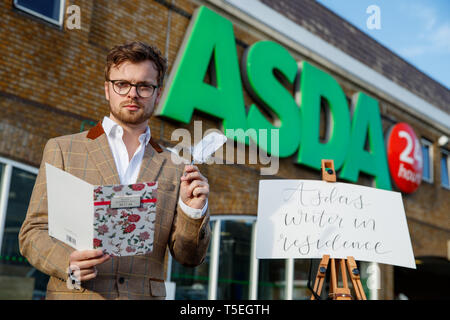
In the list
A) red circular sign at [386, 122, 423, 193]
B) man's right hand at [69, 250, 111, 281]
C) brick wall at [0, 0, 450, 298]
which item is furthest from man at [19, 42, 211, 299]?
red circular sign at [386, 122, 423, 193]

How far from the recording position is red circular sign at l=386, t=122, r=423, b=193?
34.5 ft

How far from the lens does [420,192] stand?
11.8m

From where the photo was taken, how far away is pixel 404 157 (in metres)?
10.8

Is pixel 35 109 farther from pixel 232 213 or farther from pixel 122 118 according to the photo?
pixel 122 118

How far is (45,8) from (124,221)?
16.9ft

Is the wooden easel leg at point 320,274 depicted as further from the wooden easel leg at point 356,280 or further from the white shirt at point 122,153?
the white shirt at point 122,153

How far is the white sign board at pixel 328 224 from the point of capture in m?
2.92

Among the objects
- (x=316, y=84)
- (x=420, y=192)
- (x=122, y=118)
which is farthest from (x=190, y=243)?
(x=420, y=192)

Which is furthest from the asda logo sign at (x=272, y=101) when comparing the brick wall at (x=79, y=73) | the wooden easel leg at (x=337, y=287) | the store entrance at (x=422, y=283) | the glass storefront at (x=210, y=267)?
the store entrance at (x=422, y=283)

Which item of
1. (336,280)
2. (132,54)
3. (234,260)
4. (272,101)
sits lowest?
(336,280)

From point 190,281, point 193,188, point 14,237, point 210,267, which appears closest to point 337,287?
point 193,188

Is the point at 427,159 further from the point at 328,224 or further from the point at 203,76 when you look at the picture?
the point at 328,224

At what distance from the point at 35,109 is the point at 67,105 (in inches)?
16.7

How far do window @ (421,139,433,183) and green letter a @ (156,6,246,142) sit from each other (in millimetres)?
6964
